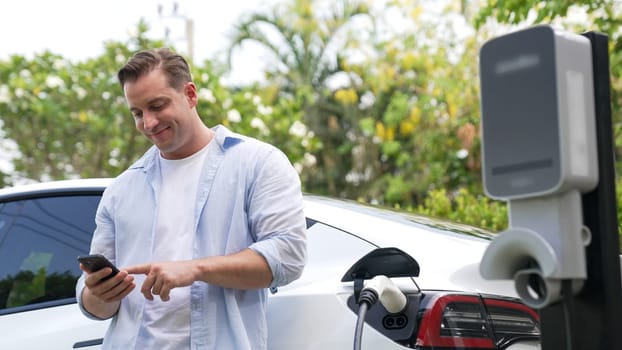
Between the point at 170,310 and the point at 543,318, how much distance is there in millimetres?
1142

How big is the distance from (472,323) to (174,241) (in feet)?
3.04

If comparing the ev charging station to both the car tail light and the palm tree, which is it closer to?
the car tail light

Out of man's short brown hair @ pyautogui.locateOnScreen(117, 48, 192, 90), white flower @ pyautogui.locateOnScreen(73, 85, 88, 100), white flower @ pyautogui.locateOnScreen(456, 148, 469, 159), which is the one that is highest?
white flower @ pyautogui.locateOnScreen(73, 85, 88, 100)

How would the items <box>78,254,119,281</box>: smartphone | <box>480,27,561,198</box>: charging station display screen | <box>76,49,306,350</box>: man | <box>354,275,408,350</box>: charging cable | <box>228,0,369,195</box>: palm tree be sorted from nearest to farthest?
<box>480,27,561,198</box>: charging station display screen → <box>78,254,119,281</box>: smartphone → <box>76,49,306,350</box>: man → <box>354,275,408,350</box>: charging cable → <box>228,0,369,195</box>: palm tree

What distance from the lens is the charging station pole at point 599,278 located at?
1796 mm

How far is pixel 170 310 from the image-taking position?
2.62 m

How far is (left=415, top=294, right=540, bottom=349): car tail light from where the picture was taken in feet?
9.30

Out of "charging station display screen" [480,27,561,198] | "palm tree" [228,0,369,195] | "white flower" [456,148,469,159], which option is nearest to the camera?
"charging station display screen" [480,27,561,198]

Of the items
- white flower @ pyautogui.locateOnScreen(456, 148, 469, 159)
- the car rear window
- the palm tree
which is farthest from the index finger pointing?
the palm tree

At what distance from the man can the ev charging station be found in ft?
2.92

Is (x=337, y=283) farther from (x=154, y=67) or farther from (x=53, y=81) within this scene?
(x=53, y=81)

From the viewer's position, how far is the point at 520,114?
1.73 meters

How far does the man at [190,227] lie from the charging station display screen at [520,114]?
3.04 feet

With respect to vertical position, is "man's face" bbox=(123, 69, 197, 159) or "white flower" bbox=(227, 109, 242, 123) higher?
"man's face" bbox=(123, 69, 197, 159)
